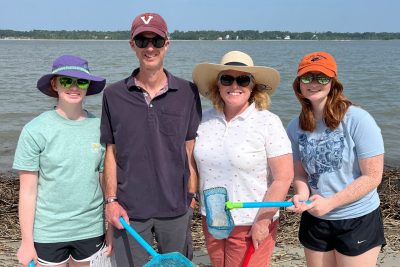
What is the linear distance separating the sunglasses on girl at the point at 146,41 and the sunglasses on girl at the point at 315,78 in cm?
107

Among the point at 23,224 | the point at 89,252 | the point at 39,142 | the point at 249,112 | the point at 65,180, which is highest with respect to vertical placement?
the point at 249,112

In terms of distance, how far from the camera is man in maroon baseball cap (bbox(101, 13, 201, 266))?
342 cm

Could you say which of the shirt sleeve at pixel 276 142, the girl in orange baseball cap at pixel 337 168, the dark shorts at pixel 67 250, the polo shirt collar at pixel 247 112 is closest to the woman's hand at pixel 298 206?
the girl in orange baseball cap at pixel 337 168

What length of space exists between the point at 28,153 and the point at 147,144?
0.82m

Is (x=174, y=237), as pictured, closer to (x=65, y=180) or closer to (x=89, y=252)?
(x=89, y=252)

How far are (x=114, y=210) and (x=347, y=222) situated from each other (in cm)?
169

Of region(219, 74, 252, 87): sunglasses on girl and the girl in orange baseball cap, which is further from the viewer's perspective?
region(219, 74, 252, 87): sunglasses on girl

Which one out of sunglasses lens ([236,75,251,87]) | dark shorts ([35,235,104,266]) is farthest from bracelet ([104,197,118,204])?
sunglasses lens ([236,75,251,87])

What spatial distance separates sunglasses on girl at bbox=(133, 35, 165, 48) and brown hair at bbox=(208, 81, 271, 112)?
578 mm

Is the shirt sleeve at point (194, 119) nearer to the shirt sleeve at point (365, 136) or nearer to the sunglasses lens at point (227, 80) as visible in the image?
the sunglasses lens at point (227, 80)

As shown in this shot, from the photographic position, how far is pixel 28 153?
333 cm

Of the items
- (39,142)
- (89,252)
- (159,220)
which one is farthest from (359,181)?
(39,142)

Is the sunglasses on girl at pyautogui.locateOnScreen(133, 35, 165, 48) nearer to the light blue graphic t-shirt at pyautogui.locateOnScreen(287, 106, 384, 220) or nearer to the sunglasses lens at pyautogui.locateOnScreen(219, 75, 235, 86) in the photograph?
the sunglasses lens at pyautogui.locateOnScreen(219, 75, 235, 86)

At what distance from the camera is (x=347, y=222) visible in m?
3.46
